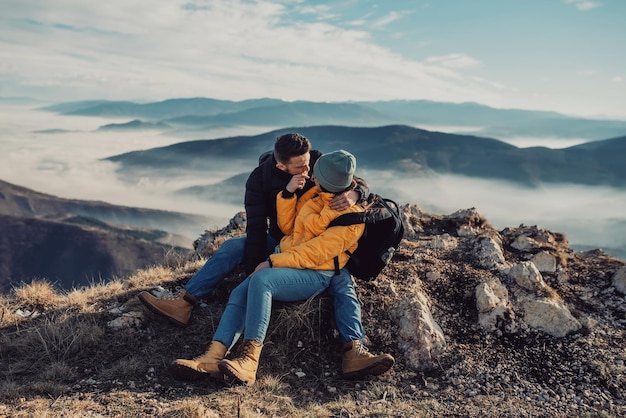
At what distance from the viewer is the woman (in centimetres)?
444

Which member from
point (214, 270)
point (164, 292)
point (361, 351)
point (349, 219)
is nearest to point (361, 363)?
point (361, 351)

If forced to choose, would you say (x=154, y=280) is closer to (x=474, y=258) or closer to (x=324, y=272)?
(x=324, y=272)

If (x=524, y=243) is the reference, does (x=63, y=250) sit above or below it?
below

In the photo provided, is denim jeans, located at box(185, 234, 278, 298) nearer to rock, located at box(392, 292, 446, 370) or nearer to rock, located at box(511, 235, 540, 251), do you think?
rock, located at box(392, 292, 446, 370)

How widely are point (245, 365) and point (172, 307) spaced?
1.42 metres

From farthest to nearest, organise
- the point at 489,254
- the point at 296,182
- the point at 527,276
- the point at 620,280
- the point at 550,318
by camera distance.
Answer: the point at 489,254 < the point at 620,280 < the point at 527,276 < the point at 550,318 < the point at 296,182

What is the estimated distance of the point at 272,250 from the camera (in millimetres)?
5641

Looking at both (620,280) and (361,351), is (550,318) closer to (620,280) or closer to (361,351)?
(620,280)

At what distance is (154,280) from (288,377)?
2980 millimetres

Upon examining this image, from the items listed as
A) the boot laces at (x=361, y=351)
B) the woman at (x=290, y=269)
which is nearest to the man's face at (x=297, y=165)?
the woman at (x=290, y=269)

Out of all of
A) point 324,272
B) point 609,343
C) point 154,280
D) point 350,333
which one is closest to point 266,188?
point 324,272

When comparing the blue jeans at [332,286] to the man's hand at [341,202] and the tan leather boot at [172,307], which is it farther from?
the man's hand at [341,202]

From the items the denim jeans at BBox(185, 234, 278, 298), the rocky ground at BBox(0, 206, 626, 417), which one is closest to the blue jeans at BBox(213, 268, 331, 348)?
the rocky ground at BBox(0, 206, 626, 417)

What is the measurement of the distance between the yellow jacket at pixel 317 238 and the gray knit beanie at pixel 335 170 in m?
0.20
